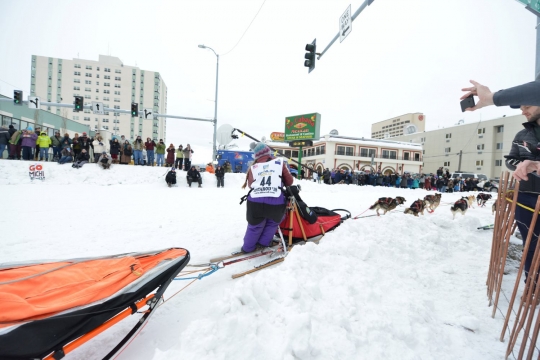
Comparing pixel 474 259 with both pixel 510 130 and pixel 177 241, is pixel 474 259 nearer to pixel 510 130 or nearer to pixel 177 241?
pixel 177 241

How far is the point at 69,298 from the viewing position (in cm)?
140

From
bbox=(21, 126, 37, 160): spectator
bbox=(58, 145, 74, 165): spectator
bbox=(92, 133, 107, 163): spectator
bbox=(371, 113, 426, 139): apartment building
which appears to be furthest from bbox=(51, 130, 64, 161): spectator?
bbox=(371, 113, 426, 139): apartment building

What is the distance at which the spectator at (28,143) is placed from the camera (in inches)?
437

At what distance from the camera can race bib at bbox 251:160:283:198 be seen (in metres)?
3.23

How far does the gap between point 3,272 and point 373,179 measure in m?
20.1

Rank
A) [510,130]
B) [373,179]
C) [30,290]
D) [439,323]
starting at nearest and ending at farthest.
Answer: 1. [30,290]
2. [439,323]
3. [373,179]
4. [510,130]

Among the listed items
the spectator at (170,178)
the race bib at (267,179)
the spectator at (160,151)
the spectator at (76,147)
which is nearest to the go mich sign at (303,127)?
the spectator at (160,151)

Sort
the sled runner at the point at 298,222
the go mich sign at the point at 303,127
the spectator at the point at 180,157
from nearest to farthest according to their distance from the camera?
the sled runner at the point at 298,222
the spectator at the point at 180,157
the go mich sign at the point at 303,127

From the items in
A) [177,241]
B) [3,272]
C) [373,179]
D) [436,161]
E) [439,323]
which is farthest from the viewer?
[436,161]

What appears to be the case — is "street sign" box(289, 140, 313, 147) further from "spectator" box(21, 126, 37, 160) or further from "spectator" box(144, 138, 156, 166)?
"spectator" box(21, 126, 37, 160)

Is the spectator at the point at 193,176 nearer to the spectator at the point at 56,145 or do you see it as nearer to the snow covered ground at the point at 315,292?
the spectator at the point at 56,145

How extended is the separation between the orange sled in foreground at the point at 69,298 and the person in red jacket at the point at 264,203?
1.35 metres

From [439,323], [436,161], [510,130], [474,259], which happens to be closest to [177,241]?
[439,323]

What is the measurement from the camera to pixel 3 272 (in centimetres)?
159
